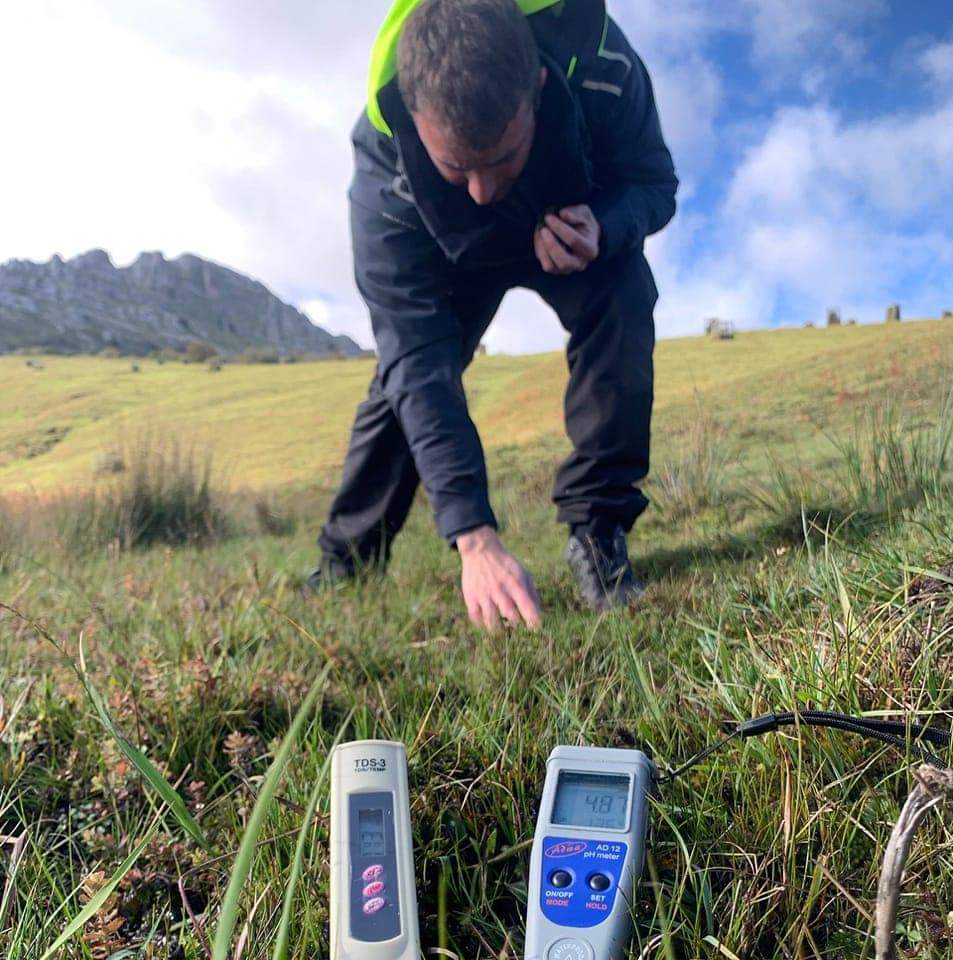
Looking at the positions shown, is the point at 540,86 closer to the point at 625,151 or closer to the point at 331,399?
the point at 625,151

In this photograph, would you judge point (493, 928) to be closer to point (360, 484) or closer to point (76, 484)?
point (360, 484)

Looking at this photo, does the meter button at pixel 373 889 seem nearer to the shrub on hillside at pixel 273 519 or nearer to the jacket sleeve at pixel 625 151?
the jacket sleeve at pixel 625 151

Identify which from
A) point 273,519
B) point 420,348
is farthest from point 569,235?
point 273,519

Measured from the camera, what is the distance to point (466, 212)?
7.75 feet

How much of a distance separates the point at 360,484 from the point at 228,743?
1.78 meters

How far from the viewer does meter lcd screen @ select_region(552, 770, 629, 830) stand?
3.33ft

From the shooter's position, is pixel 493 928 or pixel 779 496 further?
pixel 779 496

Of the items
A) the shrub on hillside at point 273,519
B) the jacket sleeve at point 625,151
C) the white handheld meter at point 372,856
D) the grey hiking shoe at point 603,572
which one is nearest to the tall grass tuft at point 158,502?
the shrub on hillside at point 273,519

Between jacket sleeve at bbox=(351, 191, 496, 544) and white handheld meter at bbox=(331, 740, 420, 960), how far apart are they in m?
1.12

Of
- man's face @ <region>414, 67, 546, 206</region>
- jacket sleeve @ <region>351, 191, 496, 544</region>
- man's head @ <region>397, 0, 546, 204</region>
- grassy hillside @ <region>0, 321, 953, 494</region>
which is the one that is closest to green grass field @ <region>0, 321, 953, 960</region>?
grassy hillside @ <region>0, 321, 953, 494</region>

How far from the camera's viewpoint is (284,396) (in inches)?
509

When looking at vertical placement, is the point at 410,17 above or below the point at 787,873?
above

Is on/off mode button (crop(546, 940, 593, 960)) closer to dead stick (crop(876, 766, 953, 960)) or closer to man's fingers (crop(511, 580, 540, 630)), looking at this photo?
dead stick (crop(876, 766, 953, 960))

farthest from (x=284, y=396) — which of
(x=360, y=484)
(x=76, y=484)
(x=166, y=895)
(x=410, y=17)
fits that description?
(x=166, y=895)
